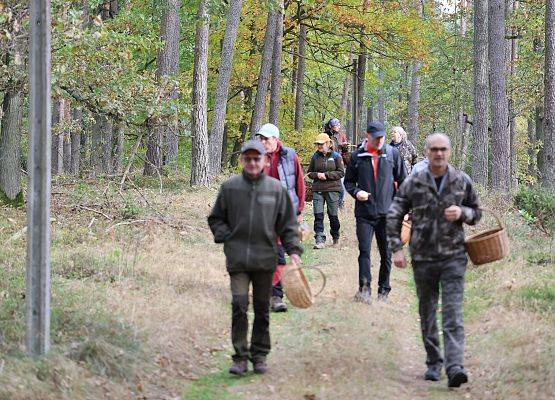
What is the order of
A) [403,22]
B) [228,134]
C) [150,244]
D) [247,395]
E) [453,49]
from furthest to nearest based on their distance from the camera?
[453,49] → [228,134] → [403,22] → [150,244] → [247,395]

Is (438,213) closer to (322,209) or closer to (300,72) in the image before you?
(322,209)

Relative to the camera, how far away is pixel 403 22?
26078 mm

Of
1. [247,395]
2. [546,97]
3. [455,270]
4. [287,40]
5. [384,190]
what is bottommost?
[247,395]

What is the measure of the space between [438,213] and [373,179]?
273 cm

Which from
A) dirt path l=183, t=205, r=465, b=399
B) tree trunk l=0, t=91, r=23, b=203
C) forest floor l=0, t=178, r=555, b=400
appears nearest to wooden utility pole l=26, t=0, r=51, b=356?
forest floor l=0, t=178, r=555, b=400

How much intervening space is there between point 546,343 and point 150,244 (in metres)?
6.43

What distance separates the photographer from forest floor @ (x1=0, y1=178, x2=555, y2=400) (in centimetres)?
632

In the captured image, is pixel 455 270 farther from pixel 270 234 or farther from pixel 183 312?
pixel 183 312

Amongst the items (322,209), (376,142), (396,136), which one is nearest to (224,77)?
(322,209)

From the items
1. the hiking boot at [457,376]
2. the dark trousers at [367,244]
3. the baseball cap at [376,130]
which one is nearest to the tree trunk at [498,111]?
the dark trousers at [367,244]

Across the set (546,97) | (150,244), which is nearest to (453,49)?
(546,97)

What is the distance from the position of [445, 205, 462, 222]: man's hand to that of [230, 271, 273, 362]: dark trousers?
61.5 inches

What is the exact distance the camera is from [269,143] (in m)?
8.77

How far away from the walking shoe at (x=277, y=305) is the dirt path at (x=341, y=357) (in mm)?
118
